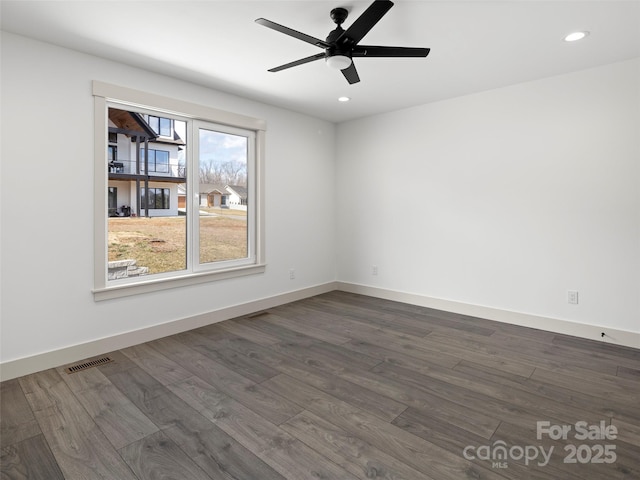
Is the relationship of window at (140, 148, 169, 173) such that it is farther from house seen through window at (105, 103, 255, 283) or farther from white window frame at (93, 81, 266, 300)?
white window frame at (93, 81, 266, 300)

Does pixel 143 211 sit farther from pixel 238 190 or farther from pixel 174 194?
pixel 238 190

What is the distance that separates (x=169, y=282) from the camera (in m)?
3.52

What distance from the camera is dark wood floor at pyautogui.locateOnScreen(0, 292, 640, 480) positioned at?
1715mm

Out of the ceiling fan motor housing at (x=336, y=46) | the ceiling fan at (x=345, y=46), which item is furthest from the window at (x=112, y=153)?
the ceiling fan motor housing at (x=336, y=46)

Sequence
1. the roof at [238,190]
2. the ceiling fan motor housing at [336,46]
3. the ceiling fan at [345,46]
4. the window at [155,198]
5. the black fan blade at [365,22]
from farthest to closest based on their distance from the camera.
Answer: the roof at [238,190], the window at [155,198], the ceiling fan motor housing at [336,46], the ceiling fan at [345,46], the black fan blade at [365,22]

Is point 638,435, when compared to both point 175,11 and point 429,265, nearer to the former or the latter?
point 429,265

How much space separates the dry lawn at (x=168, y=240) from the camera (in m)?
3.35

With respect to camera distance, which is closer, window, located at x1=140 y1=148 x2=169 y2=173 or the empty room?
the empty room

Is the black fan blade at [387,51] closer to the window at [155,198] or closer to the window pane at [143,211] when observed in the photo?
the window pane at [143,211]

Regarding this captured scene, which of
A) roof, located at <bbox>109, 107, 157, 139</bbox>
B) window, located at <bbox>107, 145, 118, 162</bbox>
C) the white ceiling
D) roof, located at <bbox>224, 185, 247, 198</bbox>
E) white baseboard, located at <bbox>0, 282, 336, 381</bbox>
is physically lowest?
white baseboard, located at <bbox>0, 282, 336, 381</bbox>

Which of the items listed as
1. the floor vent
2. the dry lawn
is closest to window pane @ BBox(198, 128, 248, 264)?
the dry lawn

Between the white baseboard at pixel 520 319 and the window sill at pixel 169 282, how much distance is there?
189 centimetres

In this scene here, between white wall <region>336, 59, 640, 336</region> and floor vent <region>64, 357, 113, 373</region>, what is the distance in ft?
11.1

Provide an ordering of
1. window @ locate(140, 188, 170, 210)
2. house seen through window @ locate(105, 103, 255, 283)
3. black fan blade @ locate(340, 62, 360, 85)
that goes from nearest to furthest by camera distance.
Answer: black fan blade @ locate(340, 62, 360, 85) → house seen through window @ locate(105, 103, 255, 283) → window @ locate(140, 188, 170, 210)
